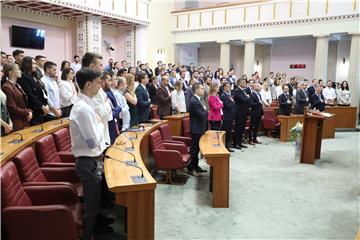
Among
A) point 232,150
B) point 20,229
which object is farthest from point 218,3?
point 20,229

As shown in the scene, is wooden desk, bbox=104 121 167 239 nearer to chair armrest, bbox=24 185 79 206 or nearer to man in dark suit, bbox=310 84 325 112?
chair armrest, bbox=24 185 79 206

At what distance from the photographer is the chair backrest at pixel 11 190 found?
2148 mm

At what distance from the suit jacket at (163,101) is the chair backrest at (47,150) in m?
2.73

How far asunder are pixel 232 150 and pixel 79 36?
6.70m

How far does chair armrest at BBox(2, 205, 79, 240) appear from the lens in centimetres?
211

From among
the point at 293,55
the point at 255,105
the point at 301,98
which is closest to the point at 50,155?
the point at 255,105

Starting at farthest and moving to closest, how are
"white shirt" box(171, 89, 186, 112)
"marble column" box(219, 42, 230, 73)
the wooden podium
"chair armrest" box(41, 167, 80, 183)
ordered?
"marble column" box(219, 42, 230, 73)
"white shirt" box(171, 89, 186, 112)
the wooden podium
"chair armrest" box(41, 167, 80, 183)

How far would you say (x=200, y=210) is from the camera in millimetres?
3682

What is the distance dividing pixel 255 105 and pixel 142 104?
3053mm

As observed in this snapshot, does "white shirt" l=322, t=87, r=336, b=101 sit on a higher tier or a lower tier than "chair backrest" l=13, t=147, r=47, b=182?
higher

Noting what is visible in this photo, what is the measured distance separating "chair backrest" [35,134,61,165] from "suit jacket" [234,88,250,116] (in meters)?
4.13

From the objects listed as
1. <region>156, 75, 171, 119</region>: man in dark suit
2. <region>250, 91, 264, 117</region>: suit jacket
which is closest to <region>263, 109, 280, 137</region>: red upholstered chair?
<region>250, 91, 264, 117</region>: suit jacket

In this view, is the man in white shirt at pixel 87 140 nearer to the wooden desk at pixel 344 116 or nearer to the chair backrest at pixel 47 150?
the chair backrest at pixel 47 150

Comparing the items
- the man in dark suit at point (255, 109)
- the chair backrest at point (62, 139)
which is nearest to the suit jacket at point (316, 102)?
the man in dark suit at point (255, 109)
